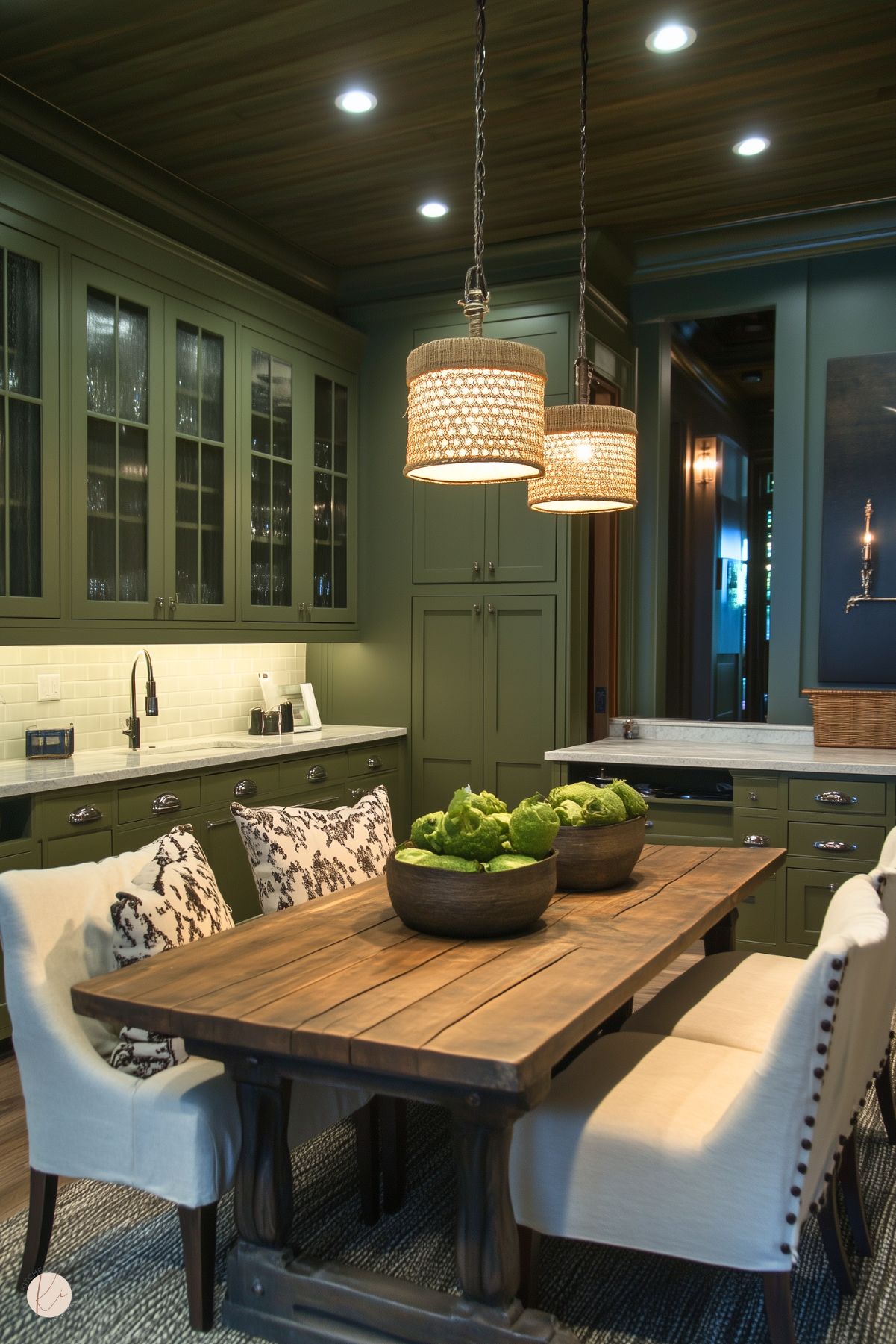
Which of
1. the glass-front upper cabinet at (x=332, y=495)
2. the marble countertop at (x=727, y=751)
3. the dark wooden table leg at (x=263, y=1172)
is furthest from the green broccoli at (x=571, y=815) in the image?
the glass-front upper cabinet at (x=332, y=495)

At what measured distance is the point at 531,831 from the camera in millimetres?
2131

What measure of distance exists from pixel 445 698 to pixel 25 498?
85.8 inches

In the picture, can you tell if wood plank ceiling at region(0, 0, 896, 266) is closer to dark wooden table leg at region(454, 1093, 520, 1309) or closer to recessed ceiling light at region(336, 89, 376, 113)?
recessed ceiling light at region(336, 89, 376, 113)

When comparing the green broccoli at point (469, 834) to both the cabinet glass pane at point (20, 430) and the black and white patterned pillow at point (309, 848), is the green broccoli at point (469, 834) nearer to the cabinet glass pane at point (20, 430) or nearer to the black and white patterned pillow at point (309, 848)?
the black and white patterned pillow at point (309, 848)

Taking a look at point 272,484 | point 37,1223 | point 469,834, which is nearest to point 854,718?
point 272,484

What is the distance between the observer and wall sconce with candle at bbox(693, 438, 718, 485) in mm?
7398

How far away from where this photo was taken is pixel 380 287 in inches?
210

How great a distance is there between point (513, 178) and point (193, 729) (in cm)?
259

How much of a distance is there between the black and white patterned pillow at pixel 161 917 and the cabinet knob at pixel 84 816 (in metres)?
1.19

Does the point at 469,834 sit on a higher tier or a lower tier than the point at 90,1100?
higher

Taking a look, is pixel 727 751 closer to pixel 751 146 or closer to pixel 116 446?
pixel 751 146

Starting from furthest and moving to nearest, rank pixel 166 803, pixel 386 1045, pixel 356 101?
pixel 166 803, pixel 356 101, pixel 386 1045

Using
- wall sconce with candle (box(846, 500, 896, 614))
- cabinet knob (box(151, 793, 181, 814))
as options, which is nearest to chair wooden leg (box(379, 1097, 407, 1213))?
cabinet knob (box(151, 793, 181, 814))

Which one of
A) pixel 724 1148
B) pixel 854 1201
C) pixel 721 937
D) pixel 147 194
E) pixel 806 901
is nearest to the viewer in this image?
pixel 724 1148
